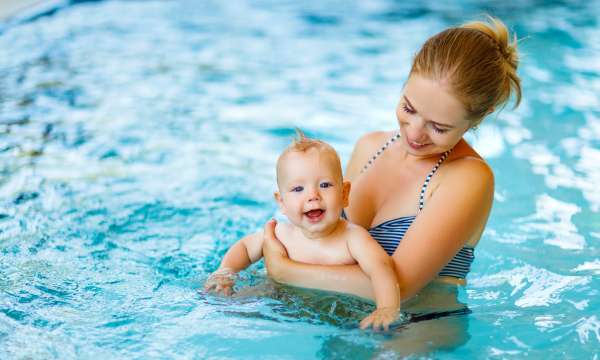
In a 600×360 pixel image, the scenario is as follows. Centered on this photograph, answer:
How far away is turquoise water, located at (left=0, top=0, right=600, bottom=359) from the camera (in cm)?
335

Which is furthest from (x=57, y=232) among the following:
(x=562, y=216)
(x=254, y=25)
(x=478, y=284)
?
(x=254, y=25)

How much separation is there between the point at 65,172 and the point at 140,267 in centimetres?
183

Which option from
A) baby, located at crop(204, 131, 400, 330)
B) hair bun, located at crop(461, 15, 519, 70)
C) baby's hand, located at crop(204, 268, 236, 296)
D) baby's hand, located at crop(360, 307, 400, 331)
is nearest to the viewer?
baby's hand, located at crop(360, 307, 400, 331)

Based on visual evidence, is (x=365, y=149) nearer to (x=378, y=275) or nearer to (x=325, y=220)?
(x=325, y=220)

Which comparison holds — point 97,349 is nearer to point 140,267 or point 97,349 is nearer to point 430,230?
point 140,267

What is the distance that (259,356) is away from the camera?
321 centimetres

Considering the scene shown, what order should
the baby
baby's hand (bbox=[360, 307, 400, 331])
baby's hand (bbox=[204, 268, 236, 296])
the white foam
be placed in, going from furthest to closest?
the white foam, baby's hand (bbox=[204, 268, 236, 296]), the baby, baby's hand (bbox=[360, 307, 400, 331])

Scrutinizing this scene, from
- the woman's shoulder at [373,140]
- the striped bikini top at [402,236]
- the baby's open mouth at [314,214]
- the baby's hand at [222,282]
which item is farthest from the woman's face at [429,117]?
Result: the baby's hand at [222,282]

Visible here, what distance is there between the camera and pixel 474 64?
3.06 m

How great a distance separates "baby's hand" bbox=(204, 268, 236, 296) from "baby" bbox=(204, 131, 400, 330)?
0.94 ft

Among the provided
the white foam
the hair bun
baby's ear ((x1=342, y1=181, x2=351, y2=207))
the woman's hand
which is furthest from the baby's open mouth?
the white foam

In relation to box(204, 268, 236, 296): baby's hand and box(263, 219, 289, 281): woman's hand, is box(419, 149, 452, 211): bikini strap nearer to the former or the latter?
box(263, 219, 289, 281): woman's hand

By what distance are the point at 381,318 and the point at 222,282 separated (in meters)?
0.78

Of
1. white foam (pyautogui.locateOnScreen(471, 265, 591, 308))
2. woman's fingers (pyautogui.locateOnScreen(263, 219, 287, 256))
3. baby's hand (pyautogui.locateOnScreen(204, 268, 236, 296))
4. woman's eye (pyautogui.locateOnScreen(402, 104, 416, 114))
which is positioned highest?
woman's eye (pyautogui.locateOnScreen(402, 104, 416, 114))
